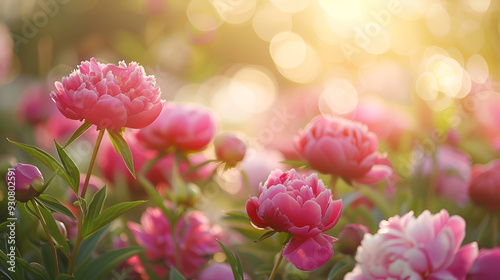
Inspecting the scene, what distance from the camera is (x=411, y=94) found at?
107 cm

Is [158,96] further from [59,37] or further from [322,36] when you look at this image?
[59,37]

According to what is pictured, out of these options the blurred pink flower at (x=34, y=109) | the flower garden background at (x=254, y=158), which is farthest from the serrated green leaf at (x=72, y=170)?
the blurred pink flower at (x=34, y=109)

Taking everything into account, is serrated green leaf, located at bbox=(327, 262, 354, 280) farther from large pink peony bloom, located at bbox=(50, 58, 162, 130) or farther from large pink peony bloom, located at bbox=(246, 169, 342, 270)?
large pink peony bloom, located at bbox=(50, 58, 162, 130)

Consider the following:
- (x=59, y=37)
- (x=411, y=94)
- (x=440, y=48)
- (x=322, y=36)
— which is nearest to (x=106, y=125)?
(x=411, y=94)

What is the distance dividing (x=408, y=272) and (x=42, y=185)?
0.27m

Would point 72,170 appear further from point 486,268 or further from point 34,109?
point 34,109

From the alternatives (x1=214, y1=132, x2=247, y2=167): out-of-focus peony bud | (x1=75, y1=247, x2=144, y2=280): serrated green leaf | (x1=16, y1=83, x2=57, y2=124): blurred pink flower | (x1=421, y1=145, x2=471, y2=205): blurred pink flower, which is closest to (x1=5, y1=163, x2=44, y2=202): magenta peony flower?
(x1=75, y1=247, x2=144, y2=280): serrated green leaf

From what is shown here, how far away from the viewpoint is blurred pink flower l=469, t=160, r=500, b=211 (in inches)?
22.1

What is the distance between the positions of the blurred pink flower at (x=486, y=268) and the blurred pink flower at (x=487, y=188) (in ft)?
0.39

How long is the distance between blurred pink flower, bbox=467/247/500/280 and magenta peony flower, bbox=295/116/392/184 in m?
0.11

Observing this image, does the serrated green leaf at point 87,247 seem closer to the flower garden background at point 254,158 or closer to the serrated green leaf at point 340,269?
the flower garden background at point 254,158

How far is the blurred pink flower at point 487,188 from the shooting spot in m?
0.56

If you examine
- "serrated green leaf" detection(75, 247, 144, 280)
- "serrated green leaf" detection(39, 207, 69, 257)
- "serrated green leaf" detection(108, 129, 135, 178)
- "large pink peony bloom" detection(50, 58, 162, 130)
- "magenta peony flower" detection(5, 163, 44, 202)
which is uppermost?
"large pink peony bloom" detection(50, 58, 162, 130)

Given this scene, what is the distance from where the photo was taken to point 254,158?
32.8 inches
